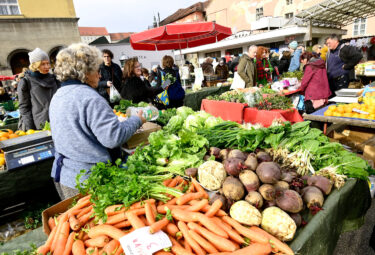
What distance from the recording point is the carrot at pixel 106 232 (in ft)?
4.13

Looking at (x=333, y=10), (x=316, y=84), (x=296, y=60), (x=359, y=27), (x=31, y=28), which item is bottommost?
(x=316, y=84)

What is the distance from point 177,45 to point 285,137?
6789mm

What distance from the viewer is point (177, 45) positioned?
26.0ft

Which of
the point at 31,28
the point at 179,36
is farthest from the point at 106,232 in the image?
the point at 31,28

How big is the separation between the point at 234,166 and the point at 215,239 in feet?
1.89

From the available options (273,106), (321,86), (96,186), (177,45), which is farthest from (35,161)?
(177,45)

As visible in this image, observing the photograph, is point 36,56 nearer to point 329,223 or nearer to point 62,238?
point 62,238

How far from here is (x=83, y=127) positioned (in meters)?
1.59

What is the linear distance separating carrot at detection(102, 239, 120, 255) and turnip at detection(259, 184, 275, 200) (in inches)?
40.3

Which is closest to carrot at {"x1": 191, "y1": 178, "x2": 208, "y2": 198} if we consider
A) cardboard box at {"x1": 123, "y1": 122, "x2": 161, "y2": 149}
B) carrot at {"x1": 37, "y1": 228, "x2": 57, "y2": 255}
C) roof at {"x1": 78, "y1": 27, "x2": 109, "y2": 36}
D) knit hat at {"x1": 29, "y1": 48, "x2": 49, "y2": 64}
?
carrot at {"x1": 37, "y1": 228, "x2": 57, "y2": 255}

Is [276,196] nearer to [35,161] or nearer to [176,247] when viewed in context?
[176,247]

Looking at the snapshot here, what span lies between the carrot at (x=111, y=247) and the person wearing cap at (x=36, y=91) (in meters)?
3.05

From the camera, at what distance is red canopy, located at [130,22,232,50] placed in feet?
16.7

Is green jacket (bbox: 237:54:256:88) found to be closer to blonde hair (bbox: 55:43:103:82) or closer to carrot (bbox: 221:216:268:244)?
blonde hair (bbox: 55:43:103:82)
